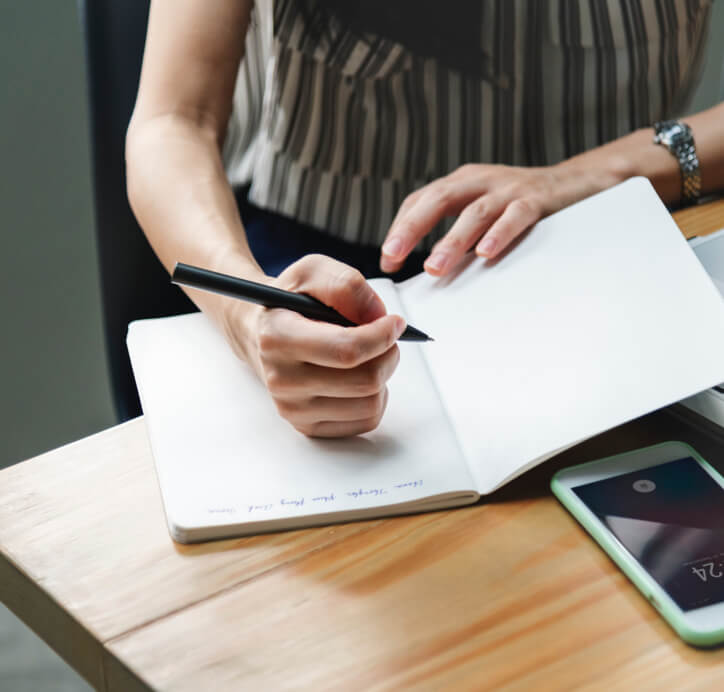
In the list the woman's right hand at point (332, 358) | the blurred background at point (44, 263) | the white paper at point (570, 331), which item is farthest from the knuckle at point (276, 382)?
the blurred background at point (44, 263)

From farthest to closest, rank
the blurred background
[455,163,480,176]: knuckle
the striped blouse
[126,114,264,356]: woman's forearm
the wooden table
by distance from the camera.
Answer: the blurred background
the striped blouse
[455,163,480,176]: knuckle
[126,114,264,356]: woman's forearm
the wooden table

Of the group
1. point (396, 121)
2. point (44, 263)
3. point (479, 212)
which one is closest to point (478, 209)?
point (479, 212)

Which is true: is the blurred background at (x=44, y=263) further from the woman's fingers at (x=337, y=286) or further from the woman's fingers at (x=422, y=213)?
the woman's fingers at (x=337, y=286)

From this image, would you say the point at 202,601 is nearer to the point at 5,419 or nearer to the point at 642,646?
the point at 642,646

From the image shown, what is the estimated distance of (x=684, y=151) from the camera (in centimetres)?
85

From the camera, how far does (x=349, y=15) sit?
88 centimetres

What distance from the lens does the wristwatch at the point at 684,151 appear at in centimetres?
83

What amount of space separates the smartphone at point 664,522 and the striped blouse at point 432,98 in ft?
1.69

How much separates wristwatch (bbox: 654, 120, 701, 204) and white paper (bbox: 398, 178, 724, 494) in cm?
22

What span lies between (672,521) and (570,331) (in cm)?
14

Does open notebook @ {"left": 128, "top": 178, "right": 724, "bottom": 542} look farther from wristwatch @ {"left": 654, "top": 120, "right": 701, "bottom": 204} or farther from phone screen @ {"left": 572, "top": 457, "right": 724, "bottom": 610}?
wristwatch @ {"left": 654, "top": 120, "right": 701, "bottom": 204}

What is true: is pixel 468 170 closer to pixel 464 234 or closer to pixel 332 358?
pixel 464 234

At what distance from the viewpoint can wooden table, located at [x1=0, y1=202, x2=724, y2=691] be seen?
1.28 ft

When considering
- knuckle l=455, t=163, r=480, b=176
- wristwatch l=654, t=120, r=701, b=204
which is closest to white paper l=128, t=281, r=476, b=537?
knuckle l=455, t=163, r=480, b=176
